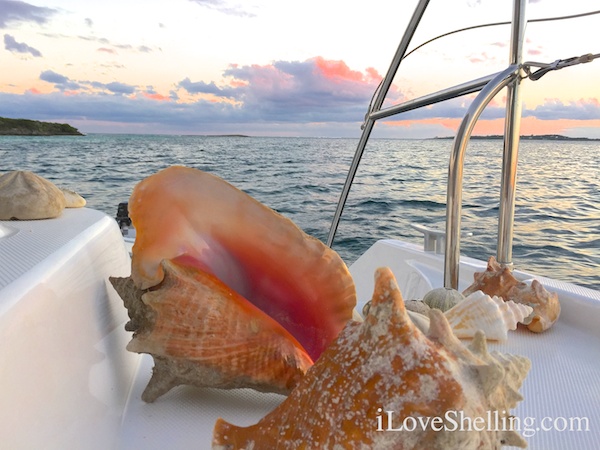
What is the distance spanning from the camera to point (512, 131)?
3.07 feet

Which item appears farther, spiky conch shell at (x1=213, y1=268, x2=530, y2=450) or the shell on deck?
the shell on deck

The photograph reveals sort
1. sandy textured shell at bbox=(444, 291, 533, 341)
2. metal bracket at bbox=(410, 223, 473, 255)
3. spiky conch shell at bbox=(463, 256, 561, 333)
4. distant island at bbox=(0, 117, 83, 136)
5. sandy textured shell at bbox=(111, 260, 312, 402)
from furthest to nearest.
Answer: distant island at bbox=(0, 117, 83, 136), metal bracket at bbox=(410, 223, 473, 255), spiky conch shell at bbox=(463, 256, 561, 333), sandy textured shell at bbox=(444, 291, 533, 341), sandy textured shell at bbox=(111, 260, 312, 402)

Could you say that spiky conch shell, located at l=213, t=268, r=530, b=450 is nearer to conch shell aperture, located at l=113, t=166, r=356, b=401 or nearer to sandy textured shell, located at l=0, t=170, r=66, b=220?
conch shell aperture, located at l=113, t=166, r=356, b=401

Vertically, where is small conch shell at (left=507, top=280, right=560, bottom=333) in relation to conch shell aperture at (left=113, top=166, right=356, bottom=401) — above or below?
below

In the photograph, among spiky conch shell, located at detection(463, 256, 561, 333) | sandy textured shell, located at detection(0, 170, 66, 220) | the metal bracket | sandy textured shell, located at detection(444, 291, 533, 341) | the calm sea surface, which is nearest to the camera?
sandy textured shell, located at detection(444, 291, 533, 341)

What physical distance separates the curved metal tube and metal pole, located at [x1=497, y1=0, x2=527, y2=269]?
3 centimetres

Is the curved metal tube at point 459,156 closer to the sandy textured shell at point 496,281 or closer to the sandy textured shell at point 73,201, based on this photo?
the sandy textured shell at point 496,281

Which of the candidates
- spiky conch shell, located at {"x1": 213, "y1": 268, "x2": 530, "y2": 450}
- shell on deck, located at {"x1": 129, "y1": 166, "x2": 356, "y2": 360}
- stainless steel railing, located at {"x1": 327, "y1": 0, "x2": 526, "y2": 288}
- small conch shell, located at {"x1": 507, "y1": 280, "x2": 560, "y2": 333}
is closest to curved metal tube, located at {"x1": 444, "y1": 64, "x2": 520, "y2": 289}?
stainless steel railing, located at {"x1": 327, "y1": 0, "x2": 526, "y2": 288}

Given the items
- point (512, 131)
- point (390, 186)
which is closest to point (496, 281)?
point (512, 131)

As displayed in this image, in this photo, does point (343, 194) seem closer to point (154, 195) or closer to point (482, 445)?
point (154, 195)

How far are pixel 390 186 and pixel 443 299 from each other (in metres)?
12.9

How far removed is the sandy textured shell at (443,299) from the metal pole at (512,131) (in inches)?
6.1

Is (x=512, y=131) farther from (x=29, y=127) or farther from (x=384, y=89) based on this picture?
(x=29, y=127)

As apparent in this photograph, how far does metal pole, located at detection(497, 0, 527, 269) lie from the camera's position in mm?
920
